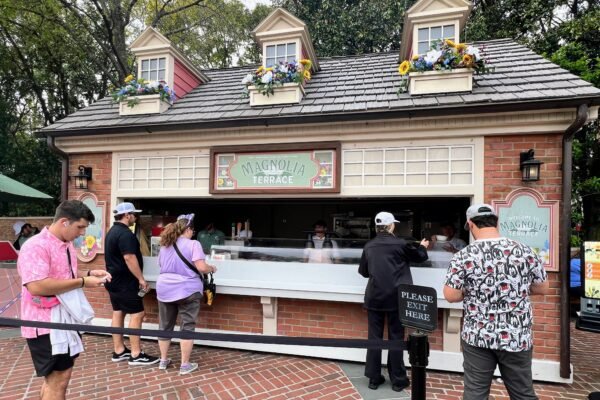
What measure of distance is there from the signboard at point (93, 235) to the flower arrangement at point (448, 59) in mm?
4883

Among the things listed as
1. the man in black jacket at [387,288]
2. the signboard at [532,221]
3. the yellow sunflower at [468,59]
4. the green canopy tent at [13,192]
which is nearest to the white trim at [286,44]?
the yellow sunflower at [468,59]

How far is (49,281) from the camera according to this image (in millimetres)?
2545

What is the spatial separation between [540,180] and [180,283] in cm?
430

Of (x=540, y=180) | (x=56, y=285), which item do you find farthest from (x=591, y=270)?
(x=56, y=285)

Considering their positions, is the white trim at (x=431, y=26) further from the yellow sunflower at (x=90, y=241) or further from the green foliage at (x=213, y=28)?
the green foliage at (x=213, y=28)

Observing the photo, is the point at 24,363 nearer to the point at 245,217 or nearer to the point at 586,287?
the point at 245,217

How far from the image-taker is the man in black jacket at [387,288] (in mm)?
3645

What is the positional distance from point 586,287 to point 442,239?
1.71m

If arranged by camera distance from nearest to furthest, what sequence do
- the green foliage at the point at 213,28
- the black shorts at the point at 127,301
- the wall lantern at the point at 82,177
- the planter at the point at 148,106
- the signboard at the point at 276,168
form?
the black shorts at the point at 127,301, the signboard at the point at 276,168, the wall lantern at the point at 82,177, the planter at the point at 148,106, the green foliage at the point at 213,28

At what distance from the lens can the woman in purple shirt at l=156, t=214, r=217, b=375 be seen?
159 inches

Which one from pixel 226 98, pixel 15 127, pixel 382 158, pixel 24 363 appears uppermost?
pixel 15 127

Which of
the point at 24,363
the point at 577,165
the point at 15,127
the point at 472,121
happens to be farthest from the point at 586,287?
the point at 15,127

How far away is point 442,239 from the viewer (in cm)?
500

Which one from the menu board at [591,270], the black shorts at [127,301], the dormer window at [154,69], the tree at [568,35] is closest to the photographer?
the menu board at [591,270]
